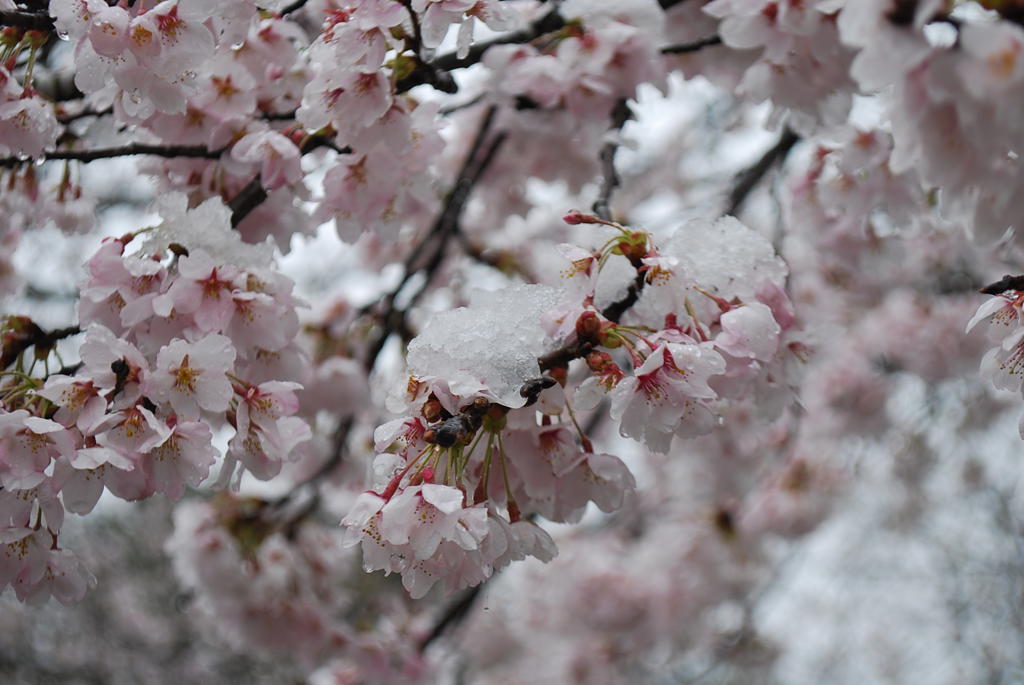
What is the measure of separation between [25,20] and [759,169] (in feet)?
6.34

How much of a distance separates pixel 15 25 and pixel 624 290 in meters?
1.04

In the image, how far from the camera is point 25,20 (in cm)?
125

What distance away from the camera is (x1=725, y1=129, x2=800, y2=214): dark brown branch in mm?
2371

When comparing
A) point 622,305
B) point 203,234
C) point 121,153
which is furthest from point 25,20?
point 622,305

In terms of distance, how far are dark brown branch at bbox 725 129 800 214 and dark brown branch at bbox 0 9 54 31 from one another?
5.62 ft

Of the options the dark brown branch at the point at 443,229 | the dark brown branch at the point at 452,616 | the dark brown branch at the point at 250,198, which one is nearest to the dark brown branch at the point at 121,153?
the dark brown branch at the point at 250,198

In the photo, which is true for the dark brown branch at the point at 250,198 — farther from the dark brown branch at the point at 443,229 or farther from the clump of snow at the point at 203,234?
the dark brown branch at the point at 443,229

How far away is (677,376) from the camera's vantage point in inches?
44.0

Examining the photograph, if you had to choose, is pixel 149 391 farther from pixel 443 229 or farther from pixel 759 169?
pixel 759 169

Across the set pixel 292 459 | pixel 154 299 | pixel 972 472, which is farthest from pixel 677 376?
pixel 972 472

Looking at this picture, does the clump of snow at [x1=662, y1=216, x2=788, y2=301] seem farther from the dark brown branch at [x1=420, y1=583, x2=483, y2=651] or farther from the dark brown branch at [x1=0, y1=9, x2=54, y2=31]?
the dark brown branch at [x1=420, y1=583, x2=483, y2=651]

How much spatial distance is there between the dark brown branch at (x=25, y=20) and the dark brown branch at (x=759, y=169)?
171cm

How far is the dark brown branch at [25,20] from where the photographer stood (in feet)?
4.04

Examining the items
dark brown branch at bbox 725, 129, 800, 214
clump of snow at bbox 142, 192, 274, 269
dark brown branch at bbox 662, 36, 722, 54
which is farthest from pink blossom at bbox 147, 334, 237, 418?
dark brown branch at bbox 725, 129, 800, 214
